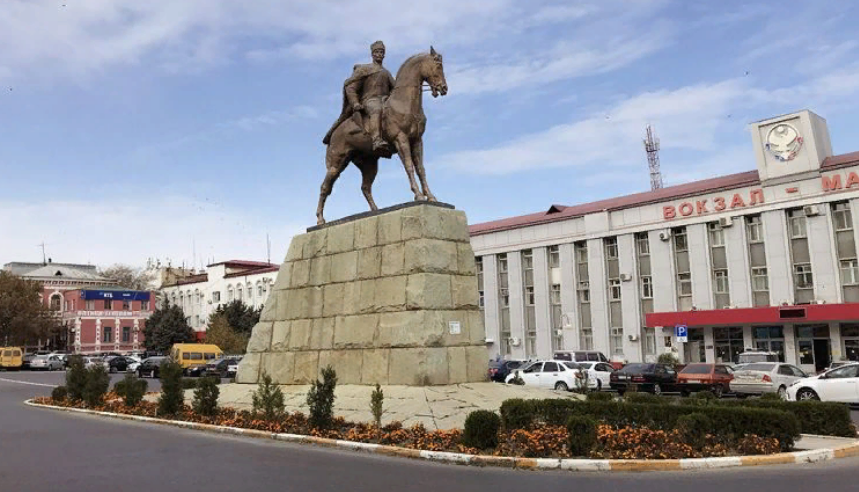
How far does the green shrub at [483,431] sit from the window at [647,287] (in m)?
33.6

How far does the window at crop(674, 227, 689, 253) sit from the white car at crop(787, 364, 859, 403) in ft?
63.6

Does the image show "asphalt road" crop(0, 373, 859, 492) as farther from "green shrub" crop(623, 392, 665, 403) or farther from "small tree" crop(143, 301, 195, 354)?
"small tree" crop(143, 301, 195, 354)

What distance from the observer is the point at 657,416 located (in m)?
11.1

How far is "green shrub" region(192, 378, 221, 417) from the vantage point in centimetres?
1507

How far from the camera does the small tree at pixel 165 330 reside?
237 ft

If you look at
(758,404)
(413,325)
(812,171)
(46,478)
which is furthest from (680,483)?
(812,171)

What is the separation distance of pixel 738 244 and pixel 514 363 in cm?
1384

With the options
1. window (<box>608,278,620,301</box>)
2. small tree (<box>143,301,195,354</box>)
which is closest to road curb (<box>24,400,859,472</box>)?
window (<box>608,278,620,301</box>)

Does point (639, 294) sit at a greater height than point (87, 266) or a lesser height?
lesser

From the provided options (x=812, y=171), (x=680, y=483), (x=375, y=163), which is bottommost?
(x=680, y=483)

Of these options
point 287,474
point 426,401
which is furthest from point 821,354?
point 287,474

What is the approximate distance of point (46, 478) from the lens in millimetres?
8773

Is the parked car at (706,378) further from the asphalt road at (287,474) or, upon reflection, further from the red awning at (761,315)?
the asphalt road at (287,474)

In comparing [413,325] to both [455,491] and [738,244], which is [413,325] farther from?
[738,244]
